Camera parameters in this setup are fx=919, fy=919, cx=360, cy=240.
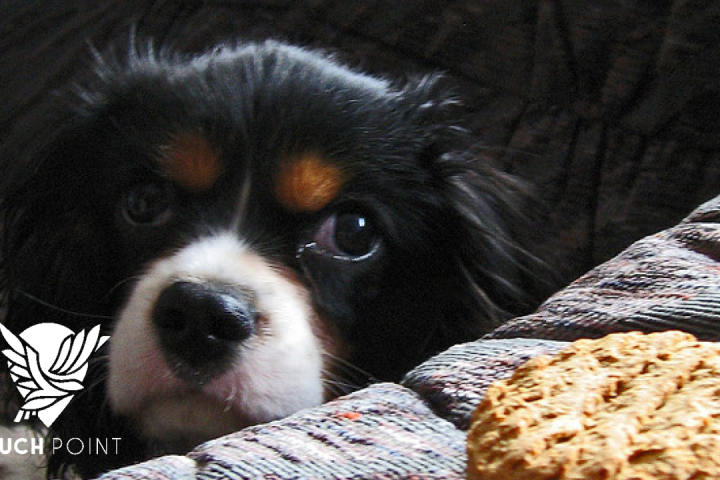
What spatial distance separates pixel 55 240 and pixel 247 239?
1.16ft

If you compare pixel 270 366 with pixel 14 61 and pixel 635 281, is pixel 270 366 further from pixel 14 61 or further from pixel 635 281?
pixel 14 61

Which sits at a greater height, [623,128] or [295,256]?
[623,128]

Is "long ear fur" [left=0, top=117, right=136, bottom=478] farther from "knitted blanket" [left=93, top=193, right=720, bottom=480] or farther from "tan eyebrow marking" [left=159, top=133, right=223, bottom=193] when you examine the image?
"knitted blanket" [left=93, top=193, right=720, bottom=480]

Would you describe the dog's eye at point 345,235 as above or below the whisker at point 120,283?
above

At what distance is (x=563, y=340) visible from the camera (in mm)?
717

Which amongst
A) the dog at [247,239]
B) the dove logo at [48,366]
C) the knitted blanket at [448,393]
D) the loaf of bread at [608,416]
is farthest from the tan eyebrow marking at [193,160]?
the loaf of bread at [608,416]

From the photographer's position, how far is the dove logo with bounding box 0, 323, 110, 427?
109cm

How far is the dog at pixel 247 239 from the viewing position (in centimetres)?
98

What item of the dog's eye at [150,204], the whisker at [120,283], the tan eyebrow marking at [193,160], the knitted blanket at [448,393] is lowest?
the knitted blanket at [448,393]

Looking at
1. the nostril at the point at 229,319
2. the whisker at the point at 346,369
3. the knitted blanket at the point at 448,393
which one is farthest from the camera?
the whisker at the point at 346,369

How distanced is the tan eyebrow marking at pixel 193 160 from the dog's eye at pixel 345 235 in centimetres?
15

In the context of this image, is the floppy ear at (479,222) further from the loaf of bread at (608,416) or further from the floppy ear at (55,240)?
the loaf of bread at (608,416)

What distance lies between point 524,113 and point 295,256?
626 mm

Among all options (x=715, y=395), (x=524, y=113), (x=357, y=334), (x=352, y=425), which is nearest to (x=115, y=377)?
(x=357, y=334)
